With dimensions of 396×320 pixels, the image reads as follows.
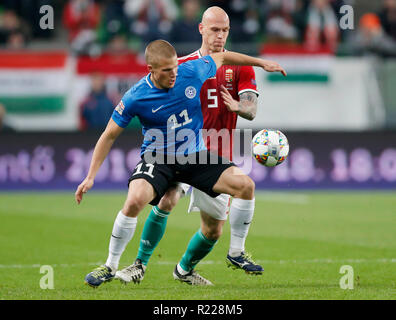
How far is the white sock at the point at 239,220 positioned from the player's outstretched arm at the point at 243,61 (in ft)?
3.90

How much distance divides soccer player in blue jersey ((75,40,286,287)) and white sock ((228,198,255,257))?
0.27 feet

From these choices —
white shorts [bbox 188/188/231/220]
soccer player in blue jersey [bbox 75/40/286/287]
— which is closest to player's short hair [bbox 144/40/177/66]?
soccer player in blue jersey [bbox 75/40/286/287]

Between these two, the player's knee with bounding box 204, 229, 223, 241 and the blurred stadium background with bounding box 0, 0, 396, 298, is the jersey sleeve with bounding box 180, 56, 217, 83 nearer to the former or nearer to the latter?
the player's knee with bounding box 204, 229, 223, 241

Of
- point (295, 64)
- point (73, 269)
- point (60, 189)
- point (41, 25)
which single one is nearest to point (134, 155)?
point (60, 189)

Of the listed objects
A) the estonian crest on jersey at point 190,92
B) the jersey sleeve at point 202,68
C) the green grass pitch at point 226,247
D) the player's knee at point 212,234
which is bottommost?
the green grass pitch at point 226,247

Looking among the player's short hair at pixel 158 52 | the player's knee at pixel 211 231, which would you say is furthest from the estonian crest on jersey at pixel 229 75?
the player's knee at pixel 211 231

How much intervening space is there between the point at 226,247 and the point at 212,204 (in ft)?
9.01

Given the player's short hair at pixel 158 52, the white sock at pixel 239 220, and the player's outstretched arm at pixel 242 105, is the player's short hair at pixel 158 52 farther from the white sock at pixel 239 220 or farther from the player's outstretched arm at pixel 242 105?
the white sock at pixel 239 220

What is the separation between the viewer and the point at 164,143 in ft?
24.1

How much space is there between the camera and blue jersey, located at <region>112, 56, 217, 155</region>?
7176 millimetres

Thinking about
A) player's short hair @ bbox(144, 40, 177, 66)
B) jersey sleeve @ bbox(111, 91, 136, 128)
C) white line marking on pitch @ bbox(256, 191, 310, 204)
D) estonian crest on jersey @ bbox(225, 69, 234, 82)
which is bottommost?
white line marking on pitch @ bbox(256, 191, 310, 204)

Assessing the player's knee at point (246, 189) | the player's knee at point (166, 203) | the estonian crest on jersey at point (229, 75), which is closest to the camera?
the player's knee at point (246, 189)

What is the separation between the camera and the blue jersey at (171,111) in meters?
7.18

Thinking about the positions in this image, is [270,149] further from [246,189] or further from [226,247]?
[226,247]
